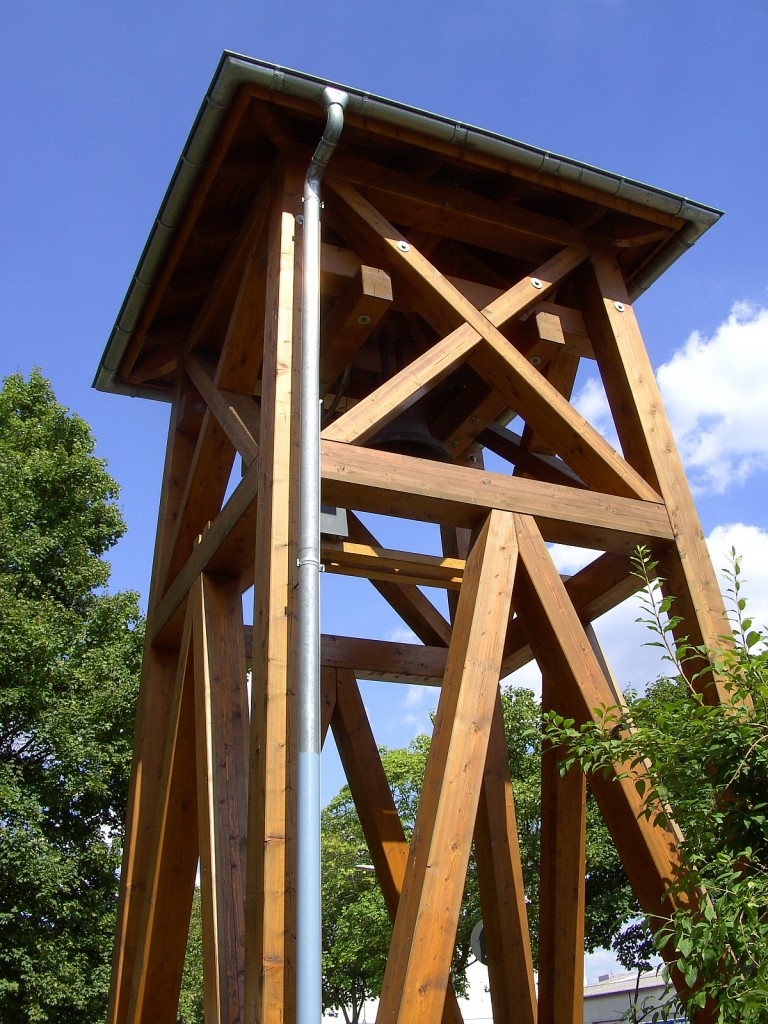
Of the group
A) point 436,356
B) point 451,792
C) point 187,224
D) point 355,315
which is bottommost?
point 451,792

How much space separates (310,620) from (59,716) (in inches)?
356

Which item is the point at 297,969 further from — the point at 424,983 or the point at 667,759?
the point at 667,759

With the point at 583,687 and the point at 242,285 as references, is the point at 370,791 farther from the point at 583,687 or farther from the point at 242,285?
the point at 242,285

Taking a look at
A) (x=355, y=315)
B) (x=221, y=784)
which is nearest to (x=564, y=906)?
(x=221, y=784)

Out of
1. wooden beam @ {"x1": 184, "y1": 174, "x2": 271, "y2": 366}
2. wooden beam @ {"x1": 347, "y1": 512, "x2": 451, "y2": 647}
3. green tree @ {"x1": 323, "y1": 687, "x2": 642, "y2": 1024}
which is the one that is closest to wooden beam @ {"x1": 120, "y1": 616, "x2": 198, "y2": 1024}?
wooden beam @ {"x1": 184, "y1": 174, "x2": 271, "y2": 366}

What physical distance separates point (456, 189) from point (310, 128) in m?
0.97

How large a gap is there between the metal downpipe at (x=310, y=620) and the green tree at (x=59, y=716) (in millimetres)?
8222

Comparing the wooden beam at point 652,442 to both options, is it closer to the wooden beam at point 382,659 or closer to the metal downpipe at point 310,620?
the metal downpipe at point 310,620

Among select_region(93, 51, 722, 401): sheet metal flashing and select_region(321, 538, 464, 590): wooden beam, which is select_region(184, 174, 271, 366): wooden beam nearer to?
select_region(93, 51, 722, 401): sheet metal flashing

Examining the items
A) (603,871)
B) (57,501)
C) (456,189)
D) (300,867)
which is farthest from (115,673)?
(603,871)

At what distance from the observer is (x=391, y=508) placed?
461 cm

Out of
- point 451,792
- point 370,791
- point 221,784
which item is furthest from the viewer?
point 370,791

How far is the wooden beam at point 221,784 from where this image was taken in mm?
4059

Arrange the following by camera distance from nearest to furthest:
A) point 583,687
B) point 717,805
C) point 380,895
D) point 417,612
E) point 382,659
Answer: point 717,805
point 583,687
point 382,659
point 417,612
point 380,895
